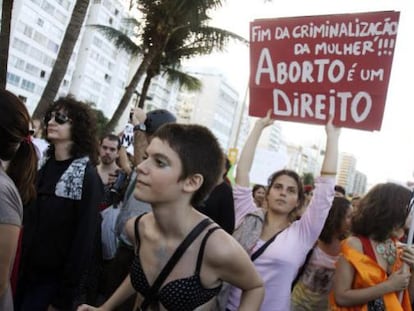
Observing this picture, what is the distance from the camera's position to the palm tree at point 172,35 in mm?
10586

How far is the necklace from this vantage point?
2730mm

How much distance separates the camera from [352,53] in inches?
115

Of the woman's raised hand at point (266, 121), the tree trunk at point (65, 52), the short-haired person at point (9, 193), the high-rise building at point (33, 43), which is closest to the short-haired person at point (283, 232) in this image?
the woman's raised hand at point (266, 121)

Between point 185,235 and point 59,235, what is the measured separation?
1253 millimetres

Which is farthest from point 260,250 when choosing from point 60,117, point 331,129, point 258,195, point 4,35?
point 4,35

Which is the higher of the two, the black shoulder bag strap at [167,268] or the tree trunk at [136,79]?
the tree trunk at [136,79]

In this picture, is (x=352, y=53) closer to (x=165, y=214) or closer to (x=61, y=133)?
(x=165, y=214)

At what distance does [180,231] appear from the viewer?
197 cm

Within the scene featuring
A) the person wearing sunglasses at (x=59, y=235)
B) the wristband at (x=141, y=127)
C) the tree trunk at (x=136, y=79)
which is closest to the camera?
the person wearing sunglasses at (x=59, y=235)

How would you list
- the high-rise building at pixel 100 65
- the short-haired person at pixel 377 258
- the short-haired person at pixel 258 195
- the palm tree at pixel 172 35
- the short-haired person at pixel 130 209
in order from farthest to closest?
the high-rise building at pixel 100 65
the palm tree at pixel 172 35
the short-haired person at pixel 258 195
the short-haired person at pixel 130 209
the short-haired person at pixel 377 258

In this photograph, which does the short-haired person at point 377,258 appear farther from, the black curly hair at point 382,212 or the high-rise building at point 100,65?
the high-rise building at point 100,65

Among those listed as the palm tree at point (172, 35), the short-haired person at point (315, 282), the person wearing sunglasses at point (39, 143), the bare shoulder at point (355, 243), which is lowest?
the short-haired person at point (315, 282)

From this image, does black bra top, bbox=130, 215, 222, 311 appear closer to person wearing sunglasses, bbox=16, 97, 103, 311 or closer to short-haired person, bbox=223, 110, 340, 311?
short-haired person, bbox=223, 110, 340, 311

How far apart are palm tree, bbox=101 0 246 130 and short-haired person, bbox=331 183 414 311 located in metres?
8.27
